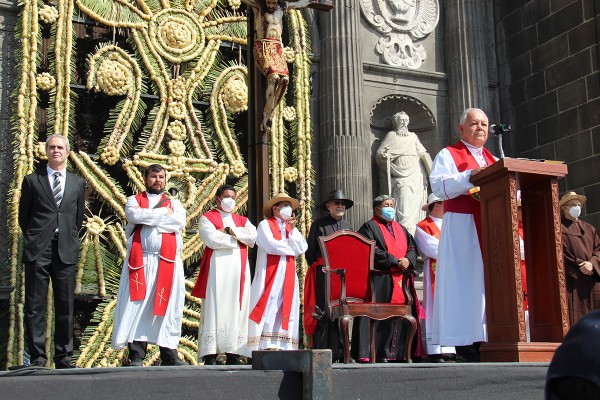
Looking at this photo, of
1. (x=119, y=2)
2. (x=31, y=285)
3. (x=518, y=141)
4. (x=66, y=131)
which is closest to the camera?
(x=31, y=285)

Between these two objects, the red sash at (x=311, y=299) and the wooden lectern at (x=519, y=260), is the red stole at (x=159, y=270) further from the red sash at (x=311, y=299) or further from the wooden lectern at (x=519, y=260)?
the wooden lectern at (x=519, y=260)

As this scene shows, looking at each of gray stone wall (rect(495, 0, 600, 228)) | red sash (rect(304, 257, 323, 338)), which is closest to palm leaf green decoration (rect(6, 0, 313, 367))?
red sash (rect(304, 257, 323, 338))

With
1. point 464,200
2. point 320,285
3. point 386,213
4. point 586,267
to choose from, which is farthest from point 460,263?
point 586,267

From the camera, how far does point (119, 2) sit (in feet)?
35.5

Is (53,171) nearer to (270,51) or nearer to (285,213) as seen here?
(270,51)

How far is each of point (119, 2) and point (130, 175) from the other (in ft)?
7.10

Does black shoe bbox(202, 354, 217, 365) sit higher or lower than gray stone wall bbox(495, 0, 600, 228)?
lower

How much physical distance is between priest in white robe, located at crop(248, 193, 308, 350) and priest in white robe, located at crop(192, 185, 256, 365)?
7.4 inches

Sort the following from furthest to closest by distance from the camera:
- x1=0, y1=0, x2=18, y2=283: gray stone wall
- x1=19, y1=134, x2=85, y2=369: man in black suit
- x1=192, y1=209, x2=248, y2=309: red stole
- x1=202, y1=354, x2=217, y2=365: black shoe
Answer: x1=0, y1=0, x2=18, y2=283: gray stone wall → x1=192, y1=209, x2=248, y2=309: red stole → x1=202, y1=354, x2=217, y2=365: black shoe → x1=19, y1=134, x2=85, y2=369: man in black suit

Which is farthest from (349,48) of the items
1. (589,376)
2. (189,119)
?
(589,376)

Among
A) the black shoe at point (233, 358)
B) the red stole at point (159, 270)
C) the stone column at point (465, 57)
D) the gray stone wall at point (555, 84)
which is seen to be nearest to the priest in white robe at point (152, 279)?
the red stole at point (159, 270)

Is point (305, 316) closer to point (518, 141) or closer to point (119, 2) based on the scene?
point (119, 2)

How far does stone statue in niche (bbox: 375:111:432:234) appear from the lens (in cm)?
1192

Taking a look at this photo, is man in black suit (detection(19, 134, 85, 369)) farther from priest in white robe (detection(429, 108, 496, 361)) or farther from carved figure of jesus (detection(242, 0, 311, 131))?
priest in white robe (detection(429, 108, 496, 361))
